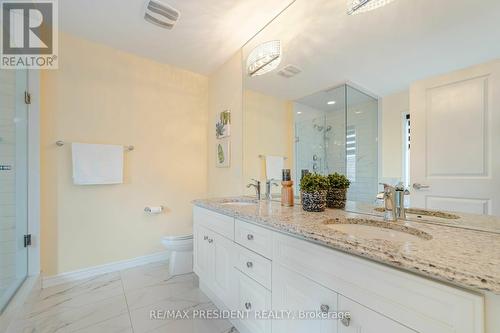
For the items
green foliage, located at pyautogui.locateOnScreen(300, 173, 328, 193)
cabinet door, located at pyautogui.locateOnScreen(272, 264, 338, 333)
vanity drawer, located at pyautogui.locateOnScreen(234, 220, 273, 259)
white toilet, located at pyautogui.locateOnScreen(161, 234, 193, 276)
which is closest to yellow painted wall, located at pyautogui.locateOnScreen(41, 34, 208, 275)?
white toilet, located at pyautogui.locateOnScreen(161, 234, 193, 276)

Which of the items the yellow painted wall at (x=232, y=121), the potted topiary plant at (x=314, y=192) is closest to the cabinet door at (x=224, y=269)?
the potted topiary plant at (x=314, y=192)

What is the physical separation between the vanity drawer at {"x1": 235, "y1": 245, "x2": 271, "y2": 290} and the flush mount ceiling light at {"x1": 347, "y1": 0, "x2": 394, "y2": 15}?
1.47 m

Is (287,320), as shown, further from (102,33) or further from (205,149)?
(102,33)

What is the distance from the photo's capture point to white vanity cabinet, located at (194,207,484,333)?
534 mm

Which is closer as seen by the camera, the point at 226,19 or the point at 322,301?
the point at 322,301

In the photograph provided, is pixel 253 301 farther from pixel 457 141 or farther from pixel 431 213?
pixel 457 141

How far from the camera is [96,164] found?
82.4 inches

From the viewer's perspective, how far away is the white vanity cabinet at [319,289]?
0.53m

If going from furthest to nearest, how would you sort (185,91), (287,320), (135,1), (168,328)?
(185,91), (135,1), (168,328), (287,320)

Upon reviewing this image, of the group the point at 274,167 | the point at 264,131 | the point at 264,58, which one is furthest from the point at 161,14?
the point at 274,167

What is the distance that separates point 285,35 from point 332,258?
5.67 feet

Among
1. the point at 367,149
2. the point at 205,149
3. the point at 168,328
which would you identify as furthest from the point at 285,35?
the point at 168,328

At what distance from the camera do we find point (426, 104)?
1005mm

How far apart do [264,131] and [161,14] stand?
1.30 meters
